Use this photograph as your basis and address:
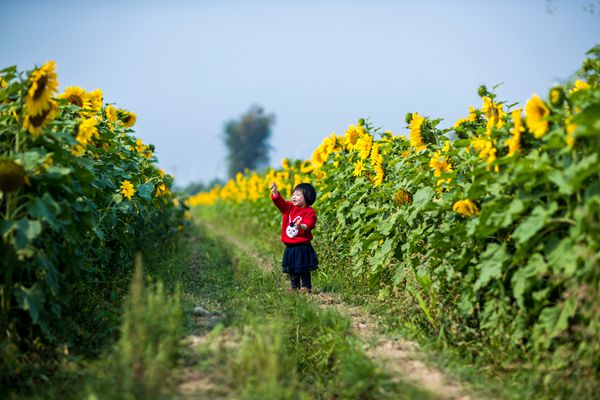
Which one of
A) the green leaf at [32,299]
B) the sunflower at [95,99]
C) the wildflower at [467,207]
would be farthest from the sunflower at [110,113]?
the wildflower at [467,207]

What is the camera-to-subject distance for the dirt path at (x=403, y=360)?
3.68 m

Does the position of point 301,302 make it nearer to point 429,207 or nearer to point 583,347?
point 429,207

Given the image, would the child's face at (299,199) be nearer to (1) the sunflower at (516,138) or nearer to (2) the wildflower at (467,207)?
(2) the wildflower at (467,207)

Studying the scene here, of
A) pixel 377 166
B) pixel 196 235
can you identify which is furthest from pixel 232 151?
pixel 377 166

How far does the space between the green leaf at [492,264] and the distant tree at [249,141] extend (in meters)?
56.8

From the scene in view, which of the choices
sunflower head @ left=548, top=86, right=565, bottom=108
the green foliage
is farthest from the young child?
sunflower head @ left=548, top=86, right=565, bottom=108

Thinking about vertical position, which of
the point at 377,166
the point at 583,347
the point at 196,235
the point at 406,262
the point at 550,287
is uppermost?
the point at 196,235

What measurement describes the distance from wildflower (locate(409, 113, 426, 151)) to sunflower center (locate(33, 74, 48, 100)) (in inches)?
129

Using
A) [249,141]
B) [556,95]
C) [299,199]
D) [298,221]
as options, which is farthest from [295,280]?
[249,141]

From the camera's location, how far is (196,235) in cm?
1432

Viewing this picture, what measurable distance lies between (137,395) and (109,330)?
130 cm

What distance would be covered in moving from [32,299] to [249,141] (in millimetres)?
57855

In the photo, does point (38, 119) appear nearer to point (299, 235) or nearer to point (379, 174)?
point (299, 235)

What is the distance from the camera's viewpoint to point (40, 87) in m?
4.08
